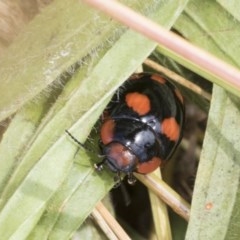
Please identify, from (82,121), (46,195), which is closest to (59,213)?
(46,195)

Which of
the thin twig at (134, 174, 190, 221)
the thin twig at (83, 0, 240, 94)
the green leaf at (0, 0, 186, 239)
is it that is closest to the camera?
the thin twig at (83, 0, 240, 94)

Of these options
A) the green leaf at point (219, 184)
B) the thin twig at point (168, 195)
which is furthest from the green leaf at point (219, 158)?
the thin twig at point (168, 195)

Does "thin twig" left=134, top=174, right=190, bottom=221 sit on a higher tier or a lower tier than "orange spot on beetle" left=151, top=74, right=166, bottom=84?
lower

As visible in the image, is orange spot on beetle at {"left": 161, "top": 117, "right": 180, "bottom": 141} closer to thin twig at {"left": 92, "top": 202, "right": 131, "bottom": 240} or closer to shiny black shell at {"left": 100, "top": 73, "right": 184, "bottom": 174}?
shiny black shell at {"left": 100, "top": 73, "right": 184, "bottom": 174}

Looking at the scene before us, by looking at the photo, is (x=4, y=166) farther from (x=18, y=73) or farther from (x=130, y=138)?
(x=130, y=138)

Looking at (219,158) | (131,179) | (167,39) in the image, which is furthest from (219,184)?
(167,39)

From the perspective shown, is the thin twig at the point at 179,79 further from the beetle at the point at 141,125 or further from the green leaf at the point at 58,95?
the green leaf at the point at 58,95

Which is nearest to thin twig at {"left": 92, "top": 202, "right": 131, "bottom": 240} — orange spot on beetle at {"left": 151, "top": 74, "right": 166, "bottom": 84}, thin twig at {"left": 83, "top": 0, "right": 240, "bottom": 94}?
orange spot on beetle at {"left": 151, "top": 74, "right": 166, "bottom": 84}
